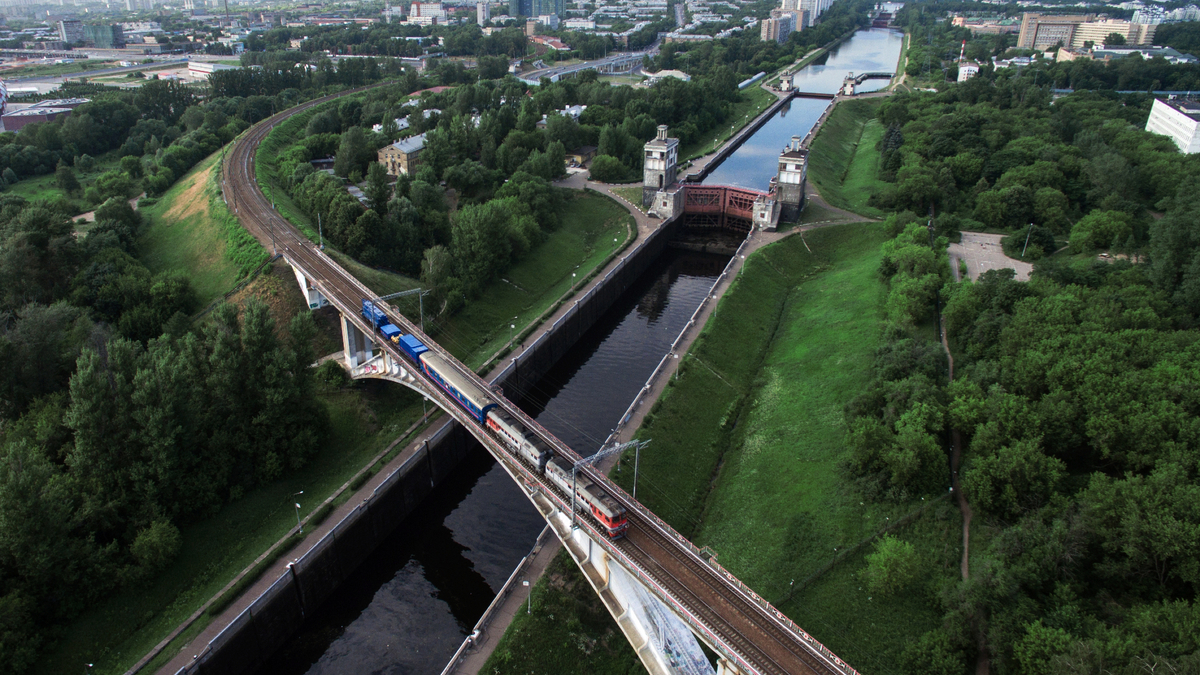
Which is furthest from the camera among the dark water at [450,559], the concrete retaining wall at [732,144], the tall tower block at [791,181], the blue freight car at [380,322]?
→ the concrete retaining wall at [732,144]

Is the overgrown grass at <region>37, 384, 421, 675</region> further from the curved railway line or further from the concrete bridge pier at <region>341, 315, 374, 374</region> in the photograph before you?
the curved railway line

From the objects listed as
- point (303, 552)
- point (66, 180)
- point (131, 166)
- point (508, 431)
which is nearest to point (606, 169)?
point (131, 166)

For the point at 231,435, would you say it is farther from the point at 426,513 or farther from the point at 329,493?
the point at 426,513

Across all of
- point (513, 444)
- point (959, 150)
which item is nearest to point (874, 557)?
point (513, 444)

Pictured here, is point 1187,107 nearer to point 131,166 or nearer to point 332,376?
point 332,376

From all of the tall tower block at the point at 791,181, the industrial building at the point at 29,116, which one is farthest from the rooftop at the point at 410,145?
the industrial building at the point at 29,116

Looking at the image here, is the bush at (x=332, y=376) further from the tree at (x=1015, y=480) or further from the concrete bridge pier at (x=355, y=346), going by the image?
the tree at (x=1015, y=480)
